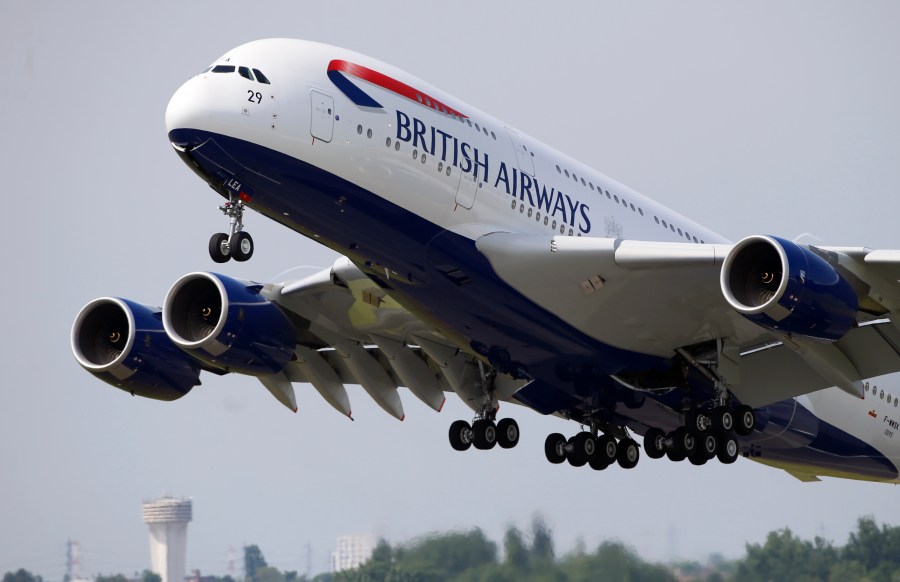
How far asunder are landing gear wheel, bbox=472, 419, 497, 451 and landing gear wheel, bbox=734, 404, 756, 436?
13.8ft

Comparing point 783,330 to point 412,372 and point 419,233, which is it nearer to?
point 419,233

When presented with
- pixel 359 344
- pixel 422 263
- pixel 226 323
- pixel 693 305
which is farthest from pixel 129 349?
pixel 693 305

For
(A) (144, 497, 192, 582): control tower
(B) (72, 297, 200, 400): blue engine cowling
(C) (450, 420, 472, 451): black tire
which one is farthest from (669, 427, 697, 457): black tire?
(A) (144, 497, 192, 582): control tower

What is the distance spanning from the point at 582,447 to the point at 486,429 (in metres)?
1.85

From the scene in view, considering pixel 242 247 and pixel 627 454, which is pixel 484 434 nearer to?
pixel 627 454

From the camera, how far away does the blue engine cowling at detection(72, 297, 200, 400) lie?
2655 cm

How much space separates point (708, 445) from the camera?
2444 cm

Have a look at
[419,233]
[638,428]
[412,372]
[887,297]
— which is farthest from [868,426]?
[419,233]

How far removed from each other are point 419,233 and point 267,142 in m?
2.67

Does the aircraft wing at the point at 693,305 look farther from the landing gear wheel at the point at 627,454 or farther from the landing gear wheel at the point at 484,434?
the landing gear wheel at the point at 484,434

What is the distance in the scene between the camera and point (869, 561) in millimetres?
31453

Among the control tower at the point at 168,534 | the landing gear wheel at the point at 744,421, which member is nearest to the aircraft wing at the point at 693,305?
the landing gear wheel at the point at 744,421

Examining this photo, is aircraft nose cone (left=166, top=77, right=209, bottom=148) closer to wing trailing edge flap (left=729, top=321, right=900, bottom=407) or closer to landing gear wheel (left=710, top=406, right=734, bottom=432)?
A: landing gear wheel (left=710, top=406, right=734, bottom=432)

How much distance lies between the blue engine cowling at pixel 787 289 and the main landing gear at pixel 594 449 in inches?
242
